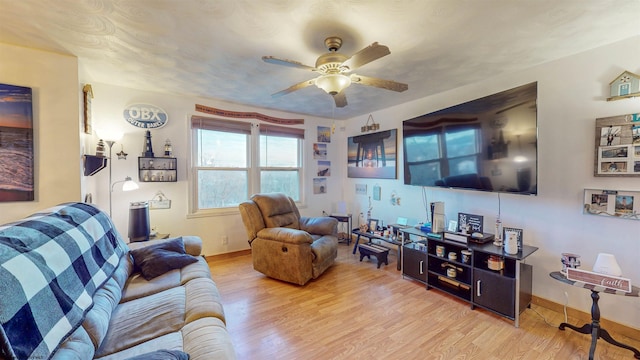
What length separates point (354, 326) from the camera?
6.77 ft

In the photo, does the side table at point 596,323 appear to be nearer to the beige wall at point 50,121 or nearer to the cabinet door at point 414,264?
the cabinet door at point 414,264

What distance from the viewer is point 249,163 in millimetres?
3904

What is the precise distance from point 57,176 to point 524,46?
13.5 feet

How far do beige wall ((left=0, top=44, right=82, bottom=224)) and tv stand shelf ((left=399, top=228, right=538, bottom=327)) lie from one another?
354 centimetres

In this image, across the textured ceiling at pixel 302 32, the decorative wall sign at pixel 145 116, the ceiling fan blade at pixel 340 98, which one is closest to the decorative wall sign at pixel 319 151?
the textured ceiling at pixel 302 32

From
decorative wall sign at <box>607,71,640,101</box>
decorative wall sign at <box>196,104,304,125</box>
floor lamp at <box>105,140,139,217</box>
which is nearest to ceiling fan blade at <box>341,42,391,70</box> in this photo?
decorative wall sign at <box>607,71,640,101</box>

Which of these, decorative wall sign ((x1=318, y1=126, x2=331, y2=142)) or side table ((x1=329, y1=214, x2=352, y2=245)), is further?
decorative wall sign ((x1=318, y1=126, x2=331, y2=142))

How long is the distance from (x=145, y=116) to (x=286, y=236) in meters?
2.39

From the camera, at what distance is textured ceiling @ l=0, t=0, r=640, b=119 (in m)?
1.53

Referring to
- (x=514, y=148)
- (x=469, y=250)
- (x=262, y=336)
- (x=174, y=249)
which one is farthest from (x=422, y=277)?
(x=174, y=249)

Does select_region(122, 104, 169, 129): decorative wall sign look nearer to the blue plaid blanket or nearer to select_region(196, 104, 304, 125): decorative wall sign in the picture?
select_region(196, 104, 304, 125): decorative wall sign

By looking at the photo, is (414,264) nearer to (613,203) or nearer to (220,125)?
(613,203)

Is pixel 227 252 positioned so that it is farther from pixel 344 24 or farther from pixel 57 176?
pixel 344 24

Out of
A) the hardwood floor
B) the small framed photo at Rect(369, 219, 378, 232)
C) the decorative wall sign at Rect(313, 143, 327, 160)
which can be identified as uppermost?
the decorative wall sign at Rect(313, 143, 327, 160)
